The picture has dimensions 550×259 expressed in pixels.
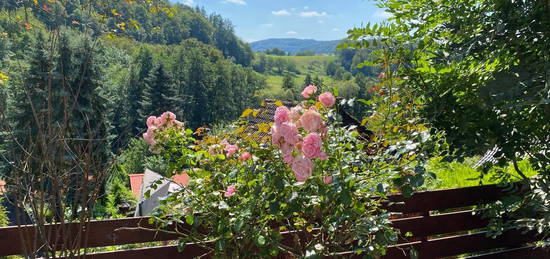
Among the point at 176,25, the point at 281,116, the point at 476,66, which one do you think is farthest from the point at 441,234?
the point at 176,25

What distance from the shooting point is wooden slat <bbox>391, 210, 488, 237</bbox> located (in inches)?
98.9

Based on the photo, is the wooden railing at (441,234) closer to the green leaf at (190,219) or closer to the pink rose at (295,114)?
the green leaf at (190,219)

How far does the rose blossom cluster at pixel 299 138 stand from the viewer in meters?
1.56

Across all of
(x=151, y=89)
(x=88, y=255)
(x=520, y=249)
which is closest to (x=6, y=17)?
(x=88, y=255)

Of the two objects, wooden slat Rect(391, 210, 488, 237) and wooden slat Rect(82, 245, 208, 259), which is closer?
wooden slat Rect(82, 245, 208, 259)

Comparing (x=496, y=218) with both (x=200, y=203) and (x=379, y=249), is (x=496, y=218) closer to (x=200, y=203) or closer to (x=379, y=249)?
(x=379, y=249)

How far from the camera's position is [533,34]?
191 centimetres

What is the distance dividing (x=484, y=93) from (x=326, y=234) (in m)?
0.86

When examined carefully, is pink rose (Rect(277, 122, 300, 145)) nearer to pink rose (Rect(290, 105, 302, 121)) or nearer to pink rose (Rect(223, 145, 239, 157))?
pink rose (Rect(290, 105, 302, 121))

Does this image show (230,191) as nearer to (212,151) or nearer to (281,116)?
(212,151)

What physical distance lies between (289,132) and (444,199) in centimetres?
140

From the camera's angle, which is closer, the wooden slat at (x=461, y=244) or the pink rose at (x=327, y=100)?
the pink rose at (x=327, y=100)

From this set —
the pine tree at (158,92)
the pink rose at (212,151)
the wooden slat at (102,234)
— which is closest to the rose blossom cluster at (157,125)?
the pink rose at (212,151)

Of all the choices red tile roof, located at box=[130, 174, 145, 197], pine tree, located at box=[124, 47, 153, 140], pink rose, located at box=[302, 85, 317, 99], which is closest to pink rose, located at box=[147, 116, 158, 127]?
pink rose, located at box=[302, 85, 317, 99]
